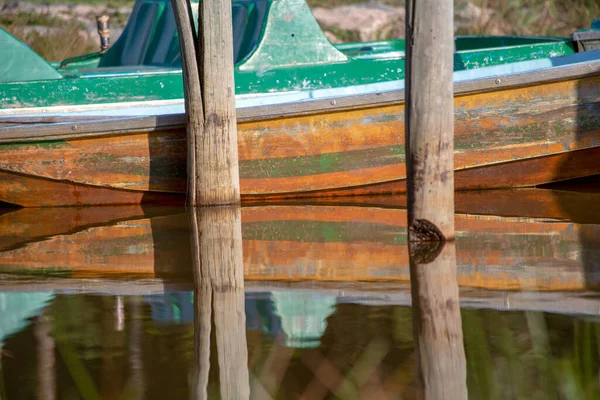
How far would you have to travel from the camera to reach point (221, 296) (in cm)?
466

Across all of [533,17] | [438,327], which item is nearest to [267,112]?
[438,327]

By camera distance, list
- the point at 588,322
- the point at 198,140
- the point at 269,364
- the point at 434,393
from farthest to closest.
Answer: the point at 198,140 → the point at 588,322 → the point at 269,364 → the point at 434,393

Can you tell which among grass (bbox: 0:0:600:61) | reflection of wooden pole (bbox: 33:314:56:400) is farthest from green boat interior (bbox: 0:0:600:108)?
grass (bbox: 0:0:600:61)

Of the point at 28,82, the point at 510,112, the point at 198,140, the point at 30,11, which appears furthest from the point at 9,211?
the point at 30,11

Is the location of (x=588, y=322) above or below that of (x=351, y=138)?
below

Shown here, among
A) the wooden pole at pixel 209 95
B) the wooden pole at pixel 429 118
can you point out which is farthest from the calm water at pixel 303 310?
the wooden pole at pixel 209 95

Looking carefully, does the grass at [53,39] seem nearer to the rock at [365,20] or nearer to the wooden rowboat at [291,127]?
the rock at [365,20]

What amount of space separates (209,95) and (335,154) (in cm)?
118

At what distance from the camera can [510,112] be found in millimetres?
7516

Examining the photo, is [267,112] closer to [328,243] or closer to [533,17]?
[328,243]

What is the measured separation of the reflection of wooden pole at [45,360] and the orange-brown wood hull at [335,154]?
337 cm

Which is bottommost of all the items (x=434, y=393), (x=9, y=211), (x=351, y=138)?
(x=434, y=393)

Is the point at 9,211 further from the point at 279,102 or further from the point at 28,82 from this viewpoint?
the point at 279,102

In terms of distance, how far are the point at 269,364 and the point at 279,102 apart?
15.1ft
